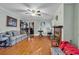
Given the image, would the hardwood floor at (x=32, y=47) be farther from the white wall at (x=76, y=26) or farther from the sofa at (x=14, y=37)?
the white wall at (x=76, y=26)

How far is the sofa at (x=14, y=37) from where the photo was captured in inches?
110

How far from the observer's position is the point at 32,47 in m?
2.88

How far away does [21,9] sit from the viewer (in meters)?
2.65

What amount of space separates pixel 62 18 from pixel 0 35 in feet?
4.93

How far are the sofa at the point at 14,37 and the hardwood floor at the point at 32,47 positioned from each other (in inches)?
3.4

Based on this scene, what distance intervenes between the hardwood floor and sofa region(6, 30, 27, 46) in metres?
0.09

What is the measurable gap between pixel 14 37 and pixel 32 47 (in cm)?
50

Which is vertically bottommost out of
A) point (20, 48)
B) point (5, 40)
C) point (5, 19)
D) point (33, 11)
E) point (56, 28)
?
point (20, 48)

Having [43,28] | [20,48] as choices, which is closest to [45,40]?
[43,28]

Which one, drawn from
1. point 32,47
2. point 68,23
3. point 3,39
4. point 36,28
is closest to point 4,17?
point 3,39

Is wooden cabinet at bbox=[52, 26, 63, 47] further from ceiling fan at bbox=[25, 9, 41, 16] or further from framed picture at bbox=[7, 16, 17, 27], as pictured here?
framed picture at bbox=[7, 16, 17, 27]

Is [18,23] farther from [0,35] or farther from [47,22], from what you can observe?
[47,22]

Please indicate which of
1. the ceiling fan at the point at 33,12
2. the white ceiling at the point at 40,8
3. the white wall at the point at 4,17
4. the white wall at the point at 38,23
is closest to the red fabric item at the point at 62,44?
the white wall at the point at 38,23

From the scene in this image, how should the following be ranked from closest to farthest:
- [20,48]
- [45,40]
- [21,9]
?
[21,9], [20,48], [45,40]
